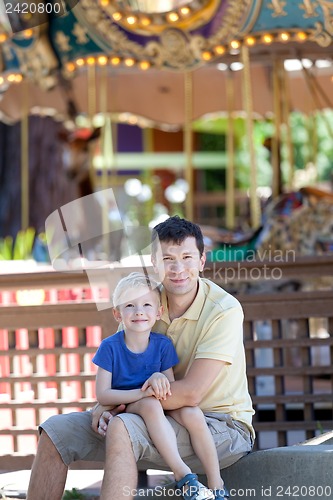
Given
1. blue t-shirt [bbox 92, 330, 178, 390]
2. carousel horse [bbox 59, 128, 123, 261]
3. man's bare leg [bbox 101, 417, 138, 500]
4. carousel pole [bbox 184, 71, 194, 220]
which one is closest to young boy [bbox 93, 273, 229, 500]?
blue t-shirt [bbox 92, 330, 178, 390]

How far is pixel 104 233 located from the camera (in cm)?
1027

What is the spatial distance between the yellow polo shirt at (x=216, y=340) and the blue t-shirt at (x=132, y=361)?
0.31ft

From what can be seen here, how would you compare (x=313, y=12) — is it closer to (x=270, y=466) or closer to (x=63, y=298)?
(x=63, y=298)

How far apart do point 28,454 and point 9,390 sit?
35 centimetres

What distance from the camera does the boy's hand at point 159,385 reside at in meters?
3.32

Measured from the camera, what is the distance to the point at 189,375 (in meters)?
3.41

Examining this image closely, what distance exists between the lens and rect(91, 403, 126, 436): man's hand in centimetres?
343

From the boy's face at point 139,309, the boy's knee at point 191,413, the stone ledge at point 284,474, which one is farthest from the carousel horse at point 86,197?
the boy's knee at point 191,413

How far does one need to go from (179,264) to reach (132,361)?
0.40 m

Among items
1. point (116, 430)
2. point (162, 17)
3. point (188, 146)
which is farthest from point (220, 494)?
point (188, 146)

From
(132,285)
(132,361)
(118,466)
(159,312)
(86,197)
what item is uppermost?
(86,197)

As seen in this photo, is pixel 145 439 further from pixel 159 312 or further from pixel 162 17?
pixel 162 17

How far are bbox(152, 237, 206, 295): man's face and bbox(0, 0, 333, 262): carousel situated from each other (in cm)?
357

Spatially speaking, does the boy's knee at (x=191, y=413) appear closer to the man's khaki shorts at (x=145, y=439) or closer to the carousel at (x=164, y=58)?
the man's khaki shorts at (x=145, y=439)
